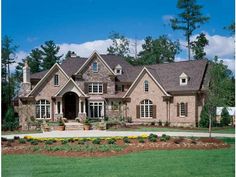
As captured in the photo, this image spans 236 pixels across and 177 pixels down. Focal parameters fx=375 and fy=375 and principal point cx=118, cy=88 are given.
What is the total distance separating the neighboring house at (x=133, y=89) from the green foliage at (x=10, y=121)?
24.5ft

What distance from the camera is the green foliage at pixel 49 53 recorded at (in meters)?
14.4

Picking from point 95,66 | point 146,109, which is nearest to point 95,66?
point 95,66

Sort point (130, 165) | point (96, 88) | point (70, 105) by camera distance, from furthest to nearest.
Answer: point (96, 88) < point (70, 105) < point (130, 165)

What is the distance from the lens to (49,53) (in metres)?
Answer: 16.2

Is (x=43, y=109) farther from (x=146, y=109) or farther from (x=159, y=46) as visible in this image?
(x=146, y=109)

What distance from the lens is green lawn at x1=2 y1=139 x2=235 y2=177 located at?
31.9ft

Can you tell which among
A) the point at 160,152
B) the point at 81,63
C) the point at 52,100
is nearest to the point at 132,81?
the point at 81,63

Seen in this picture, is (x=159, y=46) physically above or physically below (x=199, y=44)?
below

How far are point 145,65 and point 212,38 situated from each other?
13543mm

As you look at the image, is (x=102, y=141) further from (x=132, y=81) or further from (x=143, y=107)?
(x=132, y=81)

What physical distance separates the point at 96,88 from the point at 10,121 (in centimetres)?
1456

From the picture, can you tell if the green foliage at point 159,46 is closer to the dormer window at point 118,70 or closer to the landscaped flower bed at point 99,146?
the landscaped flower bed at point 99,146

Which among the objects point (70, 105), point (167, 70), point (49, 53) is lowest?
point (70, 105)

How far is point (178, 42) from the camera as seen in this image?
17750mm
